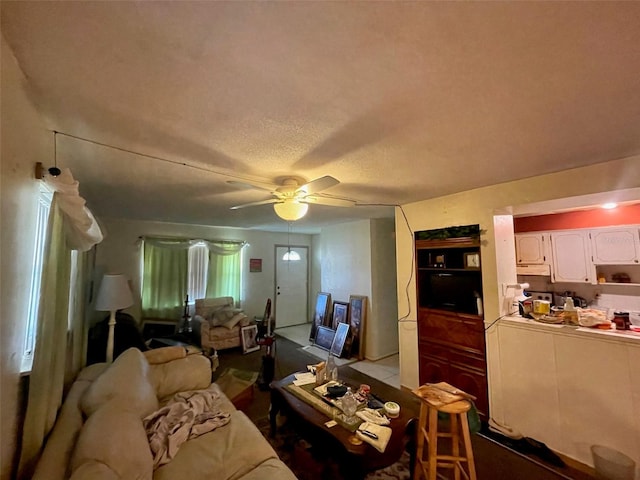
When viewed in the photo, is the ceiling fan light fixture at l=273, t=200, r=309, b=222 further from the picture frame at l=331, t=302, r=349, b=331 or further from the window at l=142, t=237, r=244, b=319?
the window at l=142, t=237, r=244, b=319

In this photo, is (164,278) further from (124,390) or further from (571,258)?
(571,258)

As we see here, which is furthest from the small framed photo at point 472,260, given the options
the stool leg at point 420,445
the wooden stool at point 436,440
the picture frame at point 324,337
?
the picture frame at point 324,337

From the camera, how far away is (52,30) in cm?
88

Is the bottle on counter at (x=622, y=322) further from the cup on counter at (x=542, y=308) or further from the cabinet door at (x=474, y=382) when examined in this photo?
the cabinet door at (x=474, y=382)

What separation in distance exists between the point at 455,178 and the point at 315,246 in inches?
191

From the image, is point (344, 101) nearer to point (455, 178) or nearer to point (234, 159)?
point (234, 159)

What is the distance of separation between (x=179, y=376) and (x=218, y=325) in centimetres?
237

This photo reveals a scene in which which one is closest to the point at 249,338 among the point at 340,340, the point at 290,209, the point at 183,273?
the point at 340,340

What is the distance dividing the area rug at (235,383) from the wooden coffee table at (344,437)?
1.80 ft

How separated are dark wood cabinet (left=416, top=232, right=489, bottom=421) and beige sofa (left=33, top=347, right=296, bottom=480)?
86.0 inches

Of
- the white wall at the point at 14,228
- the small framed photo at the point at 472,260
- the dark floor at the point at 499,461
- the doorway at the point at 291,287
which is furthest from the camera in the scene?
the doorway at the point at 291,287

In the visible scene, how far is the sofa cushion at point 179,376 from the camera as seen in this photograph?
2346 millimetres

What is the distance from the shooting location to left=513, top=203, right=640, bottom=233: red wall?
3252mm

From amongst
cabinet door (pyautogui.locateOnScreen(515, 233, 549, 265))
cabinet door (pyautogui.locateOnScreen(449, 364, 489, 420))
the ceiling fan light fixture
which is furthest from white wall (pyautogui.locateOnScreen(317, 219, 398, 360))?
the ceiling fan light fixture
